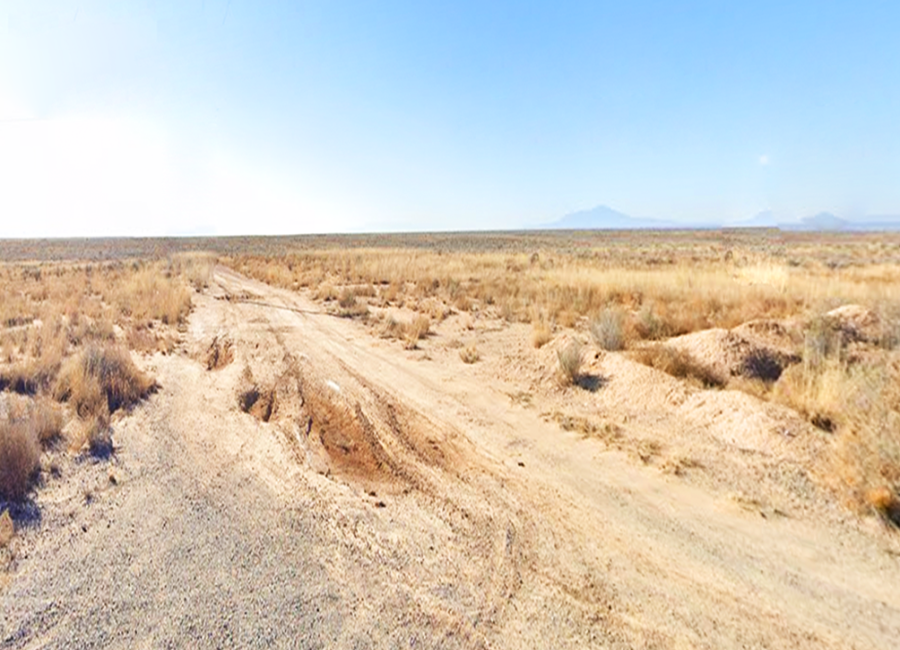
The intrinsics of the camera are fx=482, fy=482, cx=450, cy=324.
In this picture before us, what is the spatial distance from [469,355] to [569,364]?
8.06 feet

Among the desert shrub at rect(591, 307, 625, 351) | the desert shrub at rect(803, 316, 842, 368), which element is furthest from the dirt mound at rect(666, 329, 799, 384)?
the desert shrub at rect(591, 307, 625, 351)

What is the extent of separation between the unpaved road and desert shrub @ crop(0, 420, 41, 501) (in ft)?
1.06

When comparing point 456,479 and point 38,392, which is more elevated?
point 38,392

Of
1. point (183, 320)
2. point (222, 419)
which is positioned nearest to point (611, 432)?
point (222, 419)

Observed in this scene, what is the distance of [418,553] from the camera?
3.71 meters

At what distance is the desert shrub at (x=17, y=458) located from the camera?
Result: 4.38 metres

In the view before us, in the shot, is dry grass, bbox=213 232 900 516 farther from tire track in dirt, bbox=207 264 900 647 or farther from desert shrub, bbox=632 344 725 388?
tire track in dirt, bbox=207 264 900 647

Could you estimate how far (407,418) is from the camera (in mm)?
6617

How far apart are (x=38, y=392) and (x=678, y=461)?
27.8 feet

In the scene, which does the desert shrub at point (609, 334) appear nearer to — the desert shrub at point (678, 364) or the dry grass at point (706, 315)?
the dry grass at point (706, 315)

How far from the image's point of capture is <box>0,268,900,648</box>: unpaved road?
2953 millimetres

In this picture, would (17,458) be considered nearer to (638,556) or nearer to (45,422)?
(45,422)

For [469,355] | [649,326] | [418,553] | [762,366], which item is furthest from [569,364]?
[418,553]

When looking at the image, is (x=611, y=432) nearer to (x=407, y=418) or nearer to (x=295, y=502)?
(x=407, y=418)
